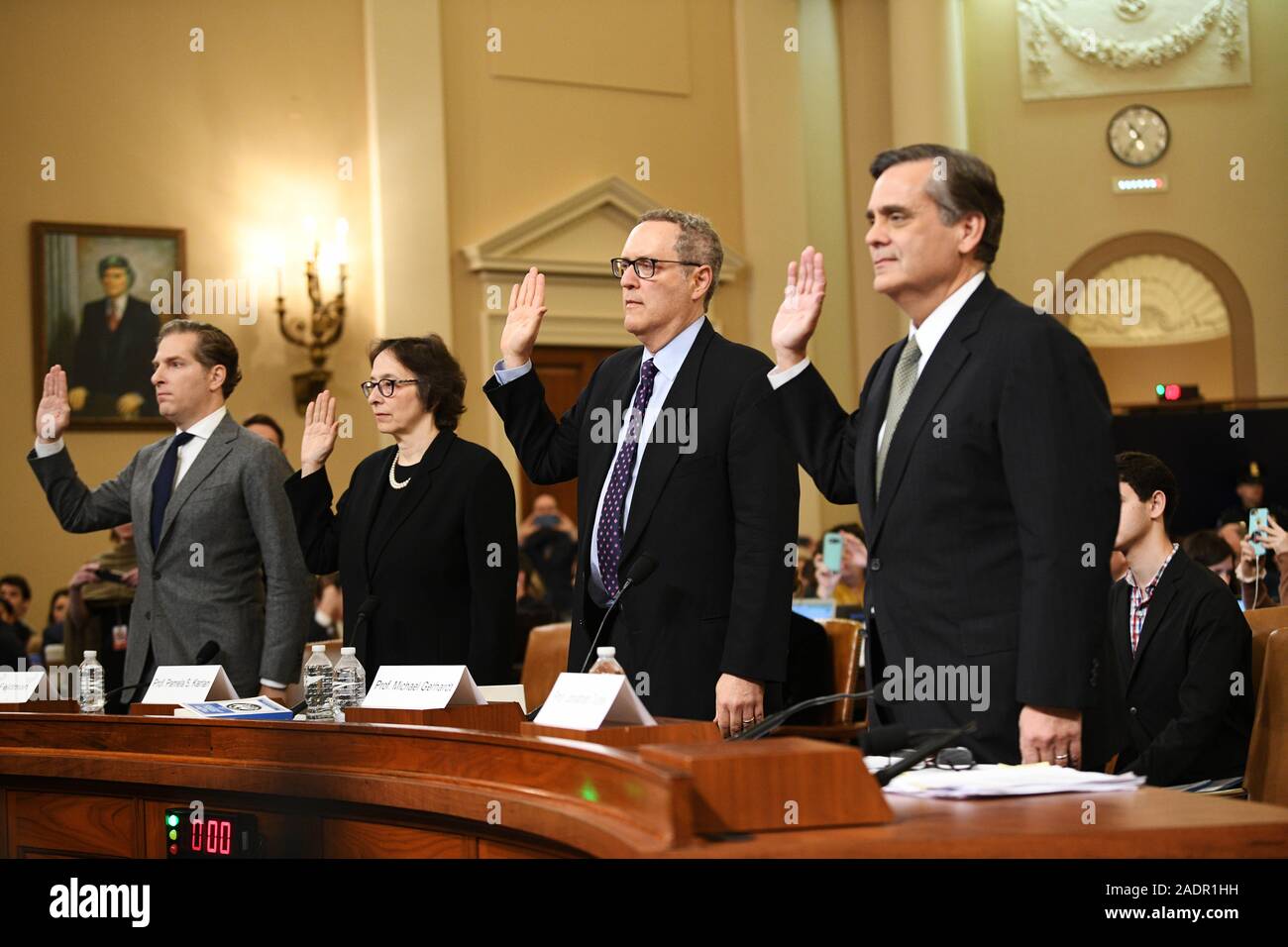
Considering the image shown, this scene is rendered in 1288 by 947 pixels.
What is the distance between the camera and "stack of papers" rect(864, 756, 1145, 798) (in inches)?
63.1

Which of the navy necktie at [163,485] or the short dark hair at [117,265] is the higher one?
the short dark hair at [117,265]

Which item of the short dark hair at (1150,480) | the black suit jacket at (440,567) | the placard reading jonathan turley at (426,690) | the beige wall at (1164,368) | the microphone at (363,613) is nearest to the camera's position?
the placard reading jonathan turley at (426,690)

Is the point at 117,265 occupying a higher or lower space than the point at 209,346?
higher

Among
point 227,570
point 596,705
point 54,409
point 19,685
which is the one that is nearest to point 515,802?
point 596,705

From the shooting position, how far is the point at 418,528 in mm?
3260

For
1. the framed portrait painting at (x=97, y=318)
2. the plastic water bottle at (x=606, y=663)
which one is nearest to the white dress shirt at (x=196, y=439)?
the plastic water bottle at (x=606, y=663)

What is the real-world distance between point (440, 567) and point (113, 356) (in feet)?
18.3

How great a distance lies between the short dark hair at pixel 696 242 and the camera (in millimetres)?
2930

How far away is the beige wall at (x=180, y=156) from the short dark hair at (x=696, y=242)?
590 cm

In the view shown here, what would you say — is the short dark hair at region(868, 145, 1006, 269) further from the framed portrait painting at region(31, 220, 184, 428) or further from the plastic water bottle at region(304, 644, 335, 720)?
the framed portrait painting at region(31, 220, 184, 428)

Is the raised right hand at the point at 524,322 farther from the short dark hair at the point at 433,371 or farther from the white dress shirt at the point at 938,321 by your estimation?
the white dress shirt at the point at 938,321

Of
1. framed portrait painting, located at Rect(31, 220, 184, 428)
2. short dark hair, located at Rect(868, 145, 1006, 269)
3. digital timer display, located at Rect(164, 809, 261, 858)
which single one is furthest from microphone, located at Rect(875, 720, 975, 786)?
framed portrait painting, located at Rect(31, 220, 184, 428)

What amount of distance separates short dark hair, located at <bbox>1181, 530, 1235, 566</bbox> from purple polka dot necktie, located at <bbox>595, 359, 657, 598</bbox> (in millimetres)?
3134

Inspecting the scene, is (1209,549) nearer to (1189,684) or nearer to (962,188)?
(1189,684)
